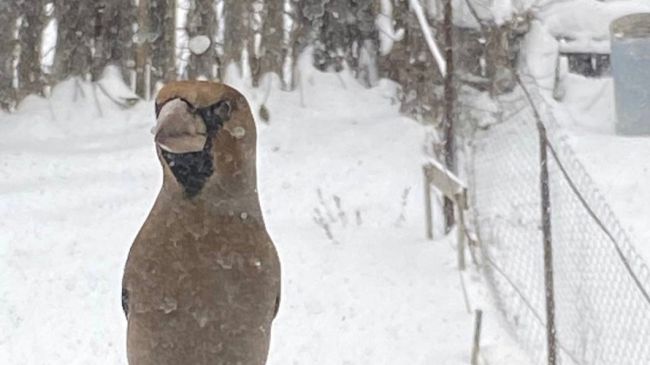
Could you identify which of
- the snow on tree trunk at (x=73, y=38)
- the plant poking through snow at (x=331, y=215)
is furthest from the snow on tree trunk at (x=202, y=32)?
the plant poking through snow at (x=331, y=215)

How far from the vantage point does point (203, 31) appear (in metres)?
7.74

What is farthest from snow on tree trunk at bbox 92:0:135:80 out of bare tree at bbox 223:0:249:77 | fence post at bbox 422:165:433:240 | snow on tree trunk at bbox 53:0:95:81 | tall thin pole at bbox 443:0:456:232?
fence post at bbox 422:165:433:240

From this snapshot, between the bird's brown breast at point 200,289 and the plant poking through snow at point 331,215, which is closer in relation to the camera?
the bird's brown breast at point 200,289

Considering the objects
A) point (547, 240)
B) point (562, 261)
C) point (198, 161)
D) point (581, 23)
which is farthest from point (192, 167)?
point (581, 23)

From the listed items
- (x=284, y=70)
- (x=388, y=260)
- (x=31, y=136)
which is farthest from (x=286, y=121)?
(x=388, y=260)

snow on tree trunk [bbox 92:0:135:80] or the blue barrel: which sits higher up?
snow on tree trunk [bbox 92:0:135:80]

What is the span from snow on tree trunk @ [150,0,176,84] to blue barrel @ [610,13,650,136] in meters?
2.67

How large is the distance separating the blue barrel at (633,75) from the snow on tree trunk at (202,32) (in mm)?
2381

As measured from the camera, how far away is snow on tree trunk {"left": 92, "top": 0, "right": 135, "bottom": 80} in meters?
7.84

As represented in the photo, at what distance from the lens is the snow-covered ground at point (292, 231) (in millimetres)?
4957

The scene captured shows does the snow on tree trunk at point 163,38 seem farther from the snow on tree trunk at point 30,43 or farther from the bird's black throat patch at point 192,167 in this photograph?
the bird's black throat patch at point 192,167

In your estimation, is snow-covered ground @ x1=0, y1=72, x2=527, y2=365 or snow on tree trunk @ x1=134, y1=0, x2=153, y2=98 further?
snow on tree trunk @ x1=134, y1=0, x2=153, y2=98

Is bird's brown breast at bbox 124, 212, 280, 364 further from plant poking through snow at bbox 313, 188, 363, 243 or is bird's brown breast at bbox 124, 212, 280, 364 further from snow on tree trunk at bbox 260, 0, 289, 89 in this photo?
snow on tree trunk at bbox 260, 0, 289, 89

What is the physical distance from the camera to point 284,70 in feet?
26.0
